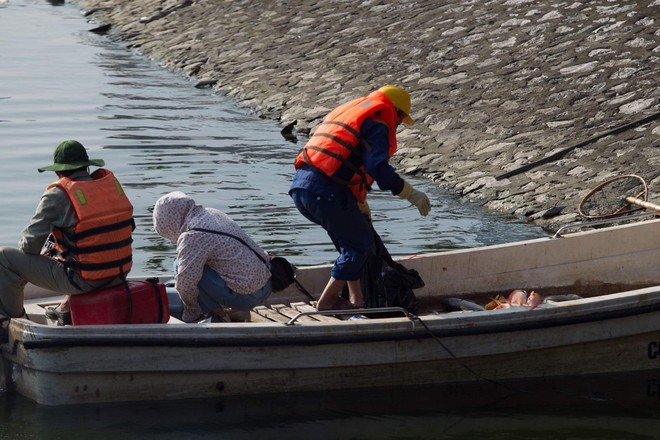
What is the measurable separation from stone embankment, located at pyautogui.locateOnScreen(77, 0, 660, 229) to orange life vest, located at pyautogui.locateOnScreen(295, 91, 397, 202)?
14.1ft

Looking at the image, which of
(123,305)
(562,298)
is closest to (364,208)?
(562,298)

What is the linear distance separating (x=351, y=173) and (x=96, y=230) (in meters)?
1.70

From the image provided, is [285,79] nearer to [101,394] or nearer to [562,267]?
[562,267]

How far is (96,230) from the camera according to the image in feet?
25.1

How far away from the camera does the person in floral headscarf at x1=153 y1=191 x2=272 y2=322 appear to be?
8.00 meters

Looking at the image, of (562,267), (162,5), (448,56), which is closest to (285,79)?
(448,56)

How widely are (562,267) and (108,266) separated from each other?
140 inches

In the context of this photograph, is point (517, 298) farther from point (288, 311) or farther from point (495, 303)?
point (288, 311)

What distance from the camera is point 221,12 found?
74.3 ft

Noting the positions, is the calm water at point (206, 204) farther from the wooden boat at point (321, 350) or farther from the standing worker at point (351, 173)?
the standing worker at point (351, 173)

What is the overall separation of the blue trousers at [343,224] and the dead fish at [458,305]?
941 millimetres

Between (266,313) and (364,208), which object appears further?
(266,313)

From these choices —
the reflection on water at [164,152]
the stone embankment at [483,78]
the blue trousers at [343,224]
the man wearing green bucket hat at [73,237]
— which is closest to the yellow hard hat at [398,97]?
the blue trousers at [343,224]

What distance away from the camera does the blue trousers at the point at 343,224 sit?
8.29 m
